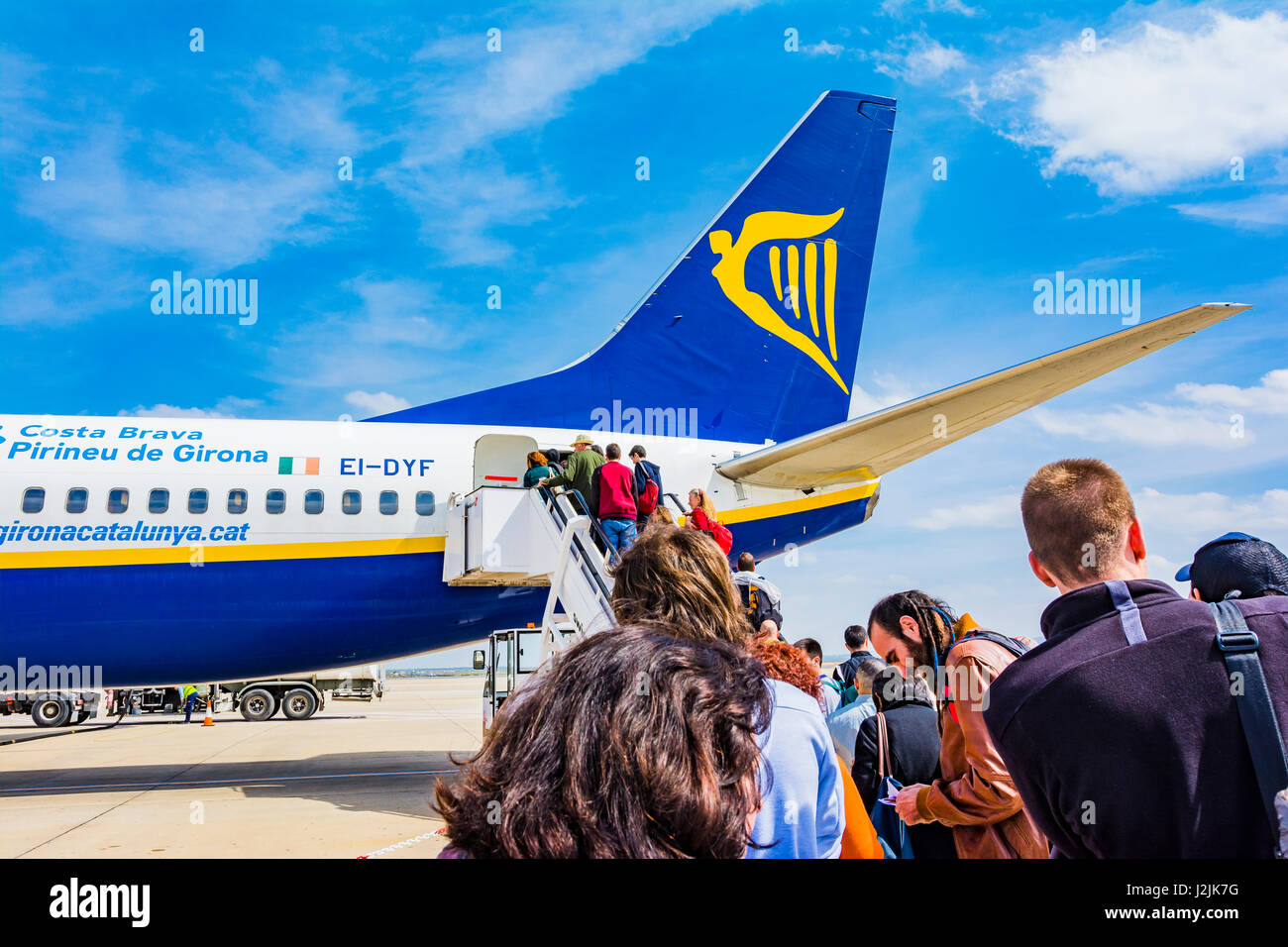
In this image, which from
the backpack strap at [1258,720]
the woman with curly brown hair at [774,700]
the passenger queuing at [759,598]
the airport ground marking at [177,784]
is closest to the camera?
the woman with curly brown hair at [774,700]

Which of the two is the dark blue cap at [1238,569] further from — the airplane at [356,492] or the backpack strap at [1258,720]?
the airplane at [356,492]

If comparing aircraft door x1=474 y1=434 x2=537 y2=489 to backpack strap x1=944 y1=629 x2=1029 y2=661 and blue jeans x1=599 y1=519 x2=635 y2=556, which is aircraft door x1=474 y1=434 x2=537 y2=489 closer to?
blue jeans x1=599 y1=519 x2=635 y2=556

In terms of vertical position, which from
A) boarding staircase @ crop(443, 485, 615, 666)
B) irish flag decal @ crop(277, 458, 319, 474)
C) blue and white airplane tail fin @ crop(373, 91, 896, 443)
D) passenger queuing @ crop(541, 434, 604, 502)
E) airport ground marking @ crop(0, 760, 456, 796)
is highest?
blue and white airplane tail fin @ crop(373, 91, 896, 443)

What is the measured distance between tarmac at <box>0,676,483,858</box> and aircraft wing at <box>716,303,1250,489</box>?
20.2 ft

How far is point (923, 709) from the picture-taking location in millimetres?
4156

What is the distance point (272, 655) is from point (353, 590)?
153 cm

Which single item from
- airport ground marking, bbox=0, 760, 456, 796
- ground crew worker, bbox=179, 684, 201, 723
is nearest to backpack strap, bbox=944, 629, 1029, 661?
airport ground marking, bbox=0, 760, 456, 796

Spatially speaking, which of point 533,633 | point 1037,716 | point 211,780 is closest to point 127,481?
point 211,780

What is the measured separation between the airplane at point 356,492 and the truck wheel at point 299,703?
13048 millimetres

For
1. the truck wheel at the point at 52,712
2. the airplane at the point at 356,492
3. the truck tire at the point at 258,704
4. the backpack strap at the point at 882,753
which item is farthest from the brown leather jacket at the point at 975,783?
the truck wheel at the point at 52,712

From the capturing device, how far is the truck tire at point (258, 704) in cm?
2444

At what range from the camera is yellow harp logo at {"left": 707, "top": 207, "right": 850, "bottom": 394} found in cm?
1523
